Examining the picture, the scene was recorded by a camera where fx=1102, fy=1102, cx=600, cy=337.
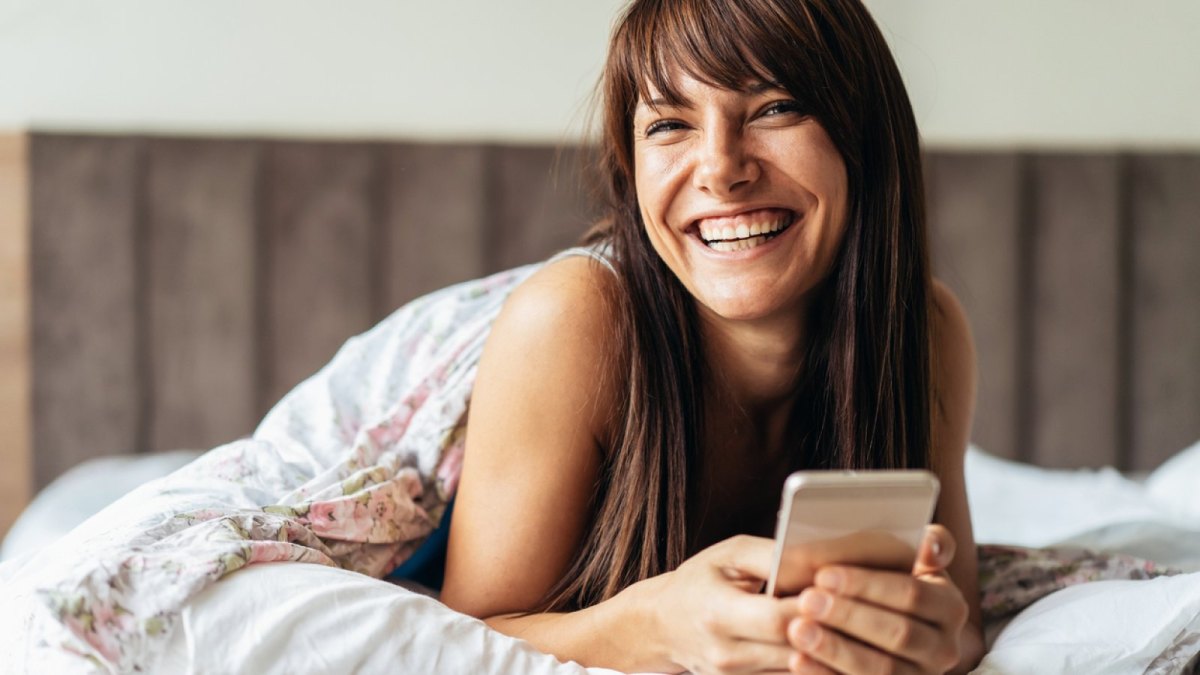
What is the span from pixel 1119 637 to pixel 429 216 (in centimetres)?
144

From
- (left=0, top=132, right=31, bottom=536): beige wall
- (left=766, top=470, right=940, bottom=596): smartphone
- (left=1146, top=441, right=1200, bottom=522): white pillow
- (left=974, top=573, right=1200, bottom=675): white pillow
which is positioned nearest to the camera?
(left=766, top=470, right=940, bottom=596): smartphone

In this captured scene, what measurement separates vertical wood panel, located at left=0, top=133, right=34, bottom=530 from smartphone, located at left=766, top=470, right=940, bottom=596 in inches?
67.5

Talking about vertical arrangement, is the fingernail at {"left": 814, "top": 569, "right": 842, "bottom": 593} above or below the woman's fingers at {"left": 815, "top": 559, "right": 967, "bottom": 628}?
above

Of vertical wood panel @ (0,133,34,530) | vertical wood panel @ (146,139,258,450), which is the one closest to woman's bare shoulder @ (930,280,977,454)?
vertical wood panel @ (146,139,258,450)

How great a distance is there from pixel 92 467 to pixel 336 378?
2.60 feet

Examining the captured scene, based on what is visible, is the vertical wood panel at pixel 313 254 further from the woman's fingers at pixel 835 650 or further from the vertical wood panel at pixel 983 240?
the woman's fingers at pixel 835 650

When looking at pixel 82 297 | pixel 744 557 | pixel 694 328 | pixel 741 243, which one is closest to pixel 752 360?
pixel 694 328

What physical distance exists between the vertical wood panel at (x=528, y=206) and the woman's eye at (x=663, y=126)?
1088mm

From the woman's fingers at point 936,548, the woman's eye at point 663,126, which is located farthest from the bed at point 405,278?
the woman's fingers at point 936,548

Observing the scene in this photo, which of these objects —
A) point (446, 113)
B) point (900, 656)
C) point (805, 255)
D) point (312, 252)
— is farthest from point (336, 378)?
point (446, 113)

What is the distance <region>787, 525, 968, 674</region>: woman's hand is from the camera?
0.62 m

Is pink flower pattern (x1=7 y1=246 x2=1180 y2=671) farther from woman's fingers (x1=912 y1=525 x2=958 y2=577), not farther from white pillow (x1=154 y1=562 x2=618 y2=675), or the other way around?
woman's fingers (x1=912 y1=525 x2=958 y2=577)

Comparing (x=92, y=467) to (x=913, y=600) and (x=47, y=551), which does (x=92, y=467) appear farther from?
(x=913, y=600)

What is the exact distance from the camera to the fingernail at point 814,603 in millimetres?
613
